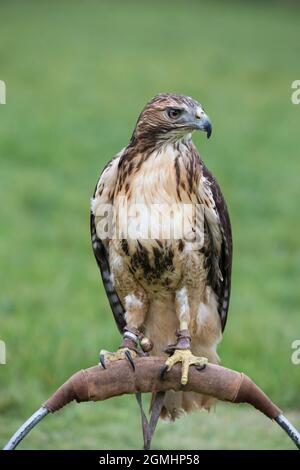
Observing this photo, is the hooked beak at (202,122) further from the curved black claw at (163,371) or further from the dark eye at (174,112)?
the curved black claw at (163,371)

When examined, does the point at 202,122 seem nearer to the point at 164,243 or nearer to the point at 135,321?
the point at 164,243

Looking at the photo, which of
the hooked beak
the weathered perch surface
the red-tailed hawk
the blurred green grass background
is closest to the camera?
the weathered perch surface

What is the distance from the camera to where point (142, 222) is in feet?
16.9

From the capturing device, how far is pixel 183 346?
201 inches

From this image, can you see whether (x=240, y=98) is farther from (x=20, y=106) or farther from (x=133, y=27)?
(x=133, y=27)

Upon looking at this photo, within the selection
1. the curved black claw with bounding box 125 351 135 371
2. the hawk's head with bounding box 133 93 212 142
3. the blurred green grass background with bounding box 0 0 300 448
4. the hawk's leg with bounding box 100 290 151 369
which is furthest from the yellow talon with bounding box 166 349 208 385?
the blurred green grass background with bounding box 0 0 300 448

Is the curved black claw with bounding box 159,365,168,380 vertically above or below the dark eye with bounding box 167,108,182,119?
below

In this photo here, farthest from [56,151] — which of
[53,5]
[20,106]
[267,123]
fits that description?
[53,5]

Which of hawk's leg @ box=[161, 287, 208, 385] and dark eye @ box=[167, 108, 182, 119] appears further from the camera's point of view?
dark eye @ box=[167, 108, 182, 119]

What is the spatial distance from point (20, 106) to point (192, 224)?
1112cm

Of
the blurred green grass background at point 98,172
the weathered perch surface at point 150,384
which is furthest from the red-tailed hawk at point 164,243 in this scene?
the blurred green grass background at point 98,172

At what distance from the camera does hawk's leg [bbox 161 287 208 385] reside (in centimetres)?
477

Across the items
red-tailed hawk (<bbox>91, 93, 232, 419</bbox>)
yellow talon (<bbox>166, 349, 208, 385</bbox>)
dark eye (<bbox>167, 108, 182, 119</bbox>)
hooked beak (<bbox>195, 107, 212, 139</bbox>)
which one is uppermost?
dark eye (<bbox>167, 108, 182, 119</bbox>)

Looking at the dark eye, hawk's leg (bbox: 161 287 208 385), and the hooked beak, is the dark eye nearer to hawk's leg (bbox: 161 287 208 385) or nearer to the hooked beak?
the hooked beak
